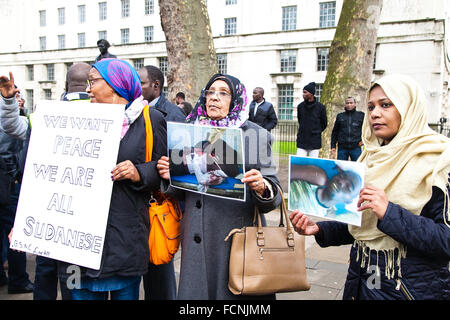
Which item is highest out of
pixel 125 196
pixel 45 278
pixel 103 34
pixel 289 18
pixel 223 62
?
pixel 103 34

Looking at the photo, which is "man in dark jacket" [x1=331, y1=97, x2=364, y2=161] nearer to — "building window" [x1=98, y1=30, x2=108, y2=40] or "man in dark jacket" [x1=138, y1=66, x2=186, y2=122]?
"man in dark jacket" [x1=138, y1=66, x2=186, y2=122]

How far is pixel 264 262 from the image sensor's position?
2.23m

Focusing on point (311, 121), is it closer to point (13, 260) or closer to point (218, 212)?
point (13, 260)

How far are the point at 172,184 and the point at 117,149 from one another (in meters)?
0.40

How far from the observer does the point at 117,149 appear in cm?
230

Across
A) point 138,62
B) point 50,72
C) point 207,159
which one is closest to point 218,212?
point 207,159

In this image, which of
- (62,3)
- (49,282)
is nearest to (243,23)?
(62,3)

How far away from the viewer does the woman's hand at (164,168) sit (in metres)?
2.43

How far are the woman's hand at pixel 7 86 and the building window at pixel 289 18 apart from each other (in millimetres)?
34578

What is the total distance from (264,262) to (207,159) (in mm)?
660

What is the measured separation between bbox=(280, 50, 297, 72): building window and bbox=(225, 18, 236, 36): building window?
6425 millimetres

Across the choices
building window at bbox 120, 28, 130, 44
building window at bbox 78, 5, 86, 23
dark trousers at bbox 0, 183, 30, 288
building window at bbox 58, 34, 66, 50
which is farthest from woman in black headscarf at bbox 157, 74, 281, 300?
building window at bbox 58, 34, 66, 50

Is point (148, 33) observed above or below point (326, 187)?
above

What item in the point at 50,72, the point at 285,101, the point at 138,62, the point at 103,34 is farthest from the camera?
the point at 50,72
